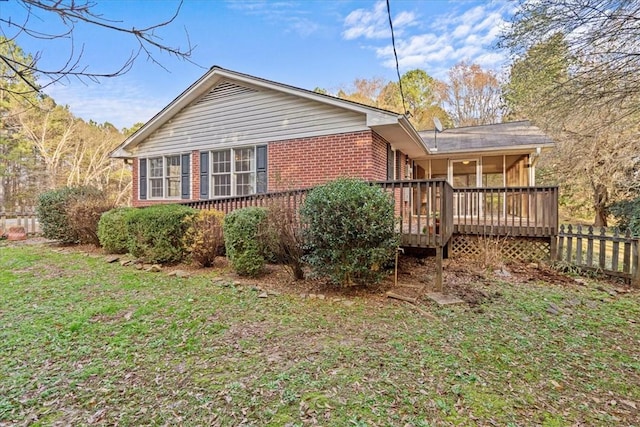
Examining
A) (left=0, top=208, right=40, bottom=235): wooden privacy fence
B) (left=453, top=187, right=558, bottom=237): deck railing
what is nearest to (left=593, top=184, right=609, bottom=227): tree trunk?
(left=453, top=187, right=558, bottom=237): deck railing

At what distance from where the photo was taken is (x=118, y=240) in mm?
7480

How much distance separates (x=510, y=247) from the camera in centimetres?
751

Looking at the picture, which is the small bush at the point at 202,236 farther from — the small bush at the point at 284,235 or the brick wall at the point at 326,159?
the brick wall at the point at 326,159

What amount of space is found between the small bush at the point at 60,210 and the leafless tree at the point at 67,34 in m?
7.84

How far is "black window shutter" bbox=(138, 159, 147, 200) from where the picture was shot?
465 inches

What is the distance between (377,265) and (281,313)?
5.24 ft

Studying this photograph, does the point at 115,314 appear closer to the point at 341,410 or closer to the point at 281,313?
the point at 281,313

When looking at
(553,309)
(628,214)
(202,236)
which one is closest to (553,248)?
(553,309)

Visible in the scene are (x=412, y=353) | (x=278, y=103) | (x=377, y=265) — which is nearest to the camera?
(x=412, y=353)

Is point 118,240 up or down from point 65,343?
up

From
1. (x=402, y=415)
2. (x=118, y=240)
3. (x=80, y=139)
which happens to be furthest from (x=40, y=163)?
(x=402, y=415)

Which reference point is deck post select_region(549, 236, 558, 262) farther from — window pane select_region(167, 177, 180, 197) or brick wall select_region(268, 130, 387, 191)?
window pane select_region(167, 177, 180, 197)

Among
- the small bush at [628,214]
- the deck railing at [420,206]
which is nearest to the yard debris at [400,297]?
the deck railing at [420,206]

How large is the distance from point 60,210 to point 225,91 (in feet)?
18.8
